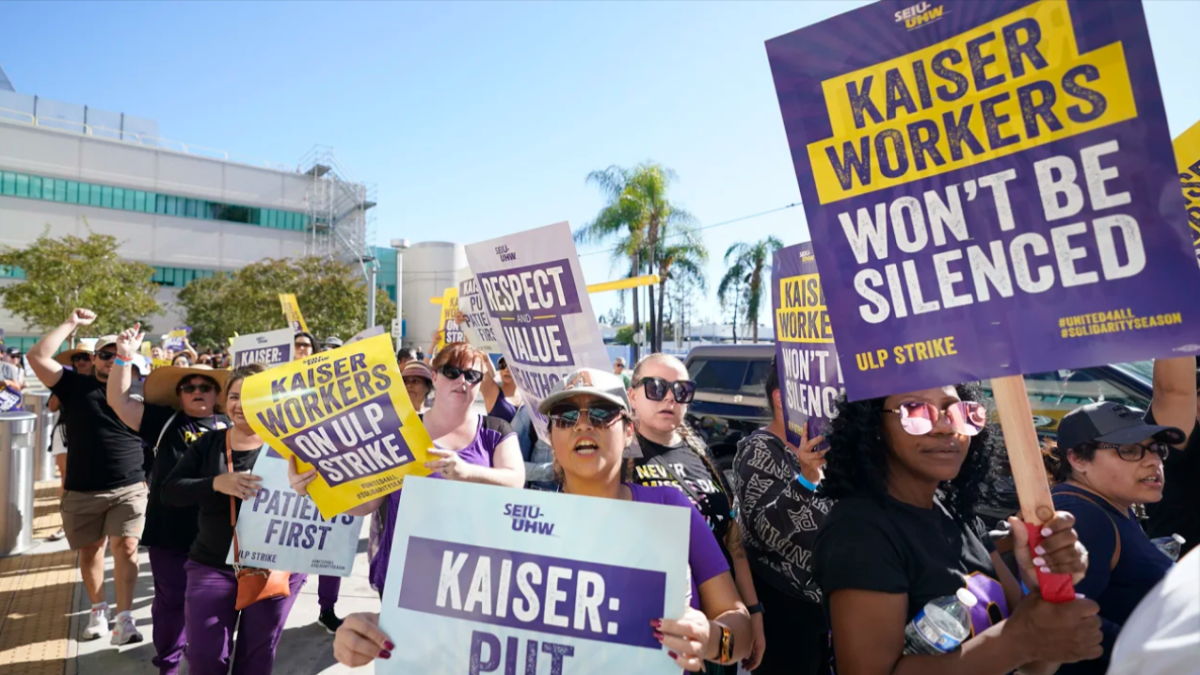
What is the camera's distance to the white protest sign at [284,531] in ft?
10.7

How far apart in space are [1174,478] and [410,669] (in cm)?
359

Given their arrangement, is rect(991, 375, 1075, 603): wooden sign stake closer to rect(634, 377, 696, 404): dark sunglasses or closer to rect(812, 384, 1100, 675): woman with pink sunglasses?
rect(812, 384, 1100, 675): woman with pink sunglasses

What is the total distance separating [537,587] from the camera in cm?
179

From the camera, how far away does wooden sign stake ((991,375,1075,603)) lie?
1495 millimetres

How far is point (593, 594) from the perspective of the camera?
177 cm

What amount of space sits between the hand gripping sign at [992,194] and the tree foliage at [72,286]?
35.3 meters

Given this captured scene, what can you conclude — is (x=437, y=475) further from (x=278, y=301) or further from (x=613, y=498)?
(x=278, y=301)

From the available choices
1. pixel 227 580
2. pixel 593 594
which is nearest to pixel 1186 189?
pixel 593 594

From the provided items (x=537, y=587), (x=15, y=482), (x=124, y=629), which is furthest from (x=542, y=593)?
(x=15, y=482)

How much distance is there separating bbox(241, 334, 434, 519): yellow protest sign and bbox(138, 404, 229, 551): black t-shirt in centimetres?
133

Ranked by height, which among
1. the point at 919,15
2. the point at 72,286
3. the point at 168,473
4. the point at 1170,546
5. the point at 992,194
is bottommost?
the point at 1170,546

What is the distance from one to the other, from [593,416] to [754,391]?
Result: 19.2ft

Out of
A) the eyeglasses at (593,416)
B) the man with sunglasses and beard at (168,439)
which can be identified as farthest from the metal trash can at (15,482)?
the eyeglasses at (593,416)

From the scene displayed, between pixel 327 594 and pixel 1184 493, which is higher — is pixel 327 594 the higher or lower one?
the lower one
